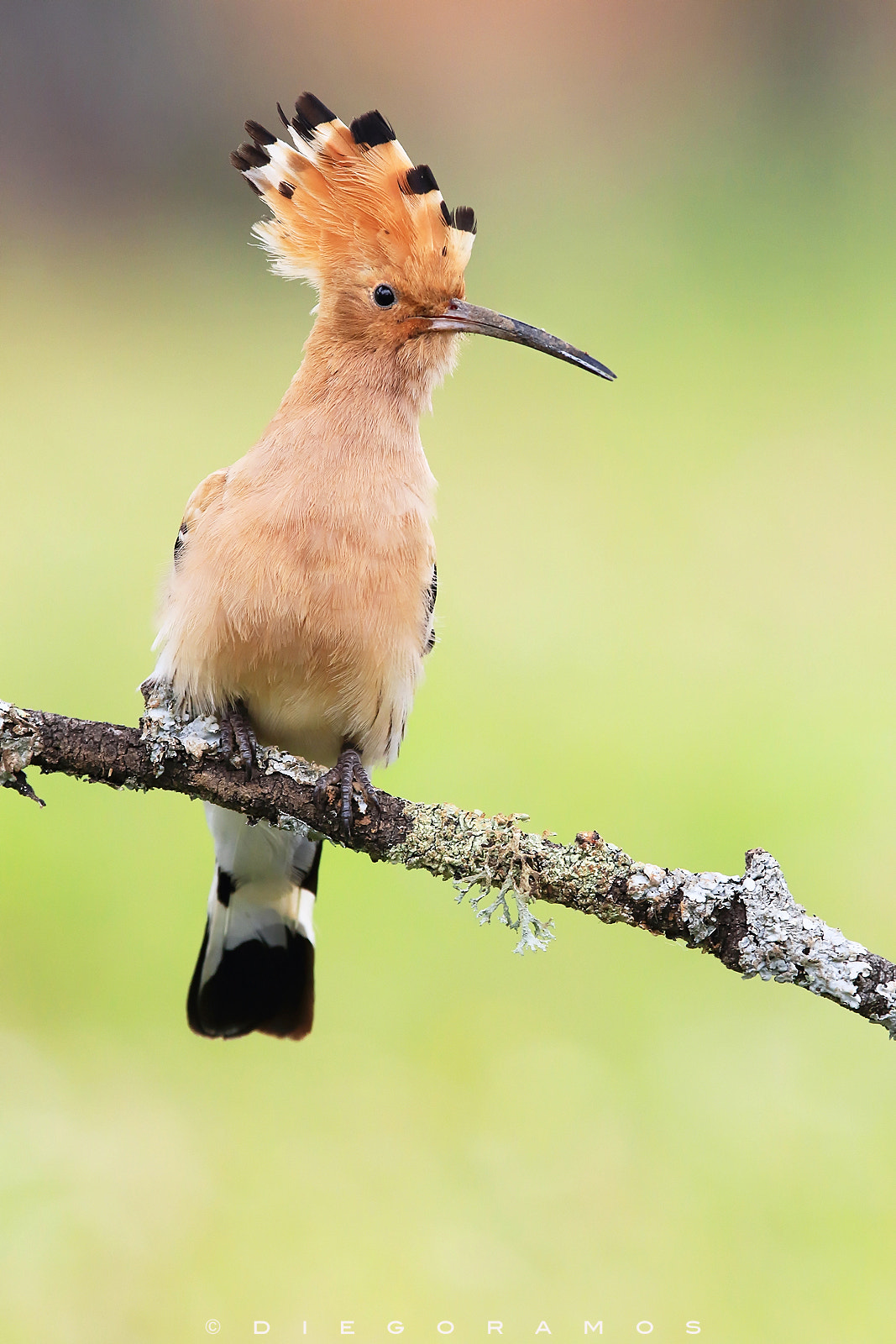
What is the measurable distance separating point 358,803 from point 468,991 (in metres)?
1.61

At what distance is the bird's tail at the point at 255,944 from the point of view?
2.34 metres

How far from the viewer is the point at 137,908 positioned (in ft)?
10.2

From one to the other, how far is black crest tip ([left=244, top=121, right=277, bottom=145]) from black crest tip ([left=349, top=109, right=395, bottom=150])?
142mm

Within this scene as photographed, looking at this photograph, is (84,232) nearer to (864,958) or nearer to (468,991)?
(468,991)

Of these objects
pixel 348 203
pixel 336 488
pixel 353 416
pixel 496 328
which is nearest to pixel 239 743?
pixel 336 488

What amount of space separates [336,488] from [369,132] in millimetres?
563

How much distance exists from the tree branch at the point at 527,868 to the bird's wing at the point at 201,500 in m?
0.47

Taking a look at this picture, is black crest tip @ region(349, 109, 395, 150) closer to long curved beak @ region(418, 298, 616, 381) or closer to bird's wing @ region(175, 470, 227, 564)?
long curved beak @ region(418, 298, 616, 381)

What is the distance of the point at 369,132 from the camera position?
76.5 inches

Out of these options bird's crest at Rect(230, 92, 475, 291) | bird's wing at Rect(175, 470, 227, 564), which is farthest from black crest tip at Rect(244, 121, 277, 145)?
bird's wing at Rect(175, 470, 227, 564)

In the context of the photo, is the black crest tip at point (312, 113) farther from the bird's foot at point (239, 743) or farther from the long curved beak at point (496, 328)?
the bird's foot at point (239, 743)

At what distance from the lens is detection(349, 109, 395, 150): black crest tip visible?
1939mm

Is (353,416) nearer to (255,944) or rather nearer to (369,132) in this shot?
(369,132)

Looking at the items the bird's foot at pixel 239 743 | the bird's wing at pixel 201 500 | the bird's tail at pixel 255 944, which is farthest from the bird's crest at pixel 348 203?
the bird's tail at pixel 255 944
